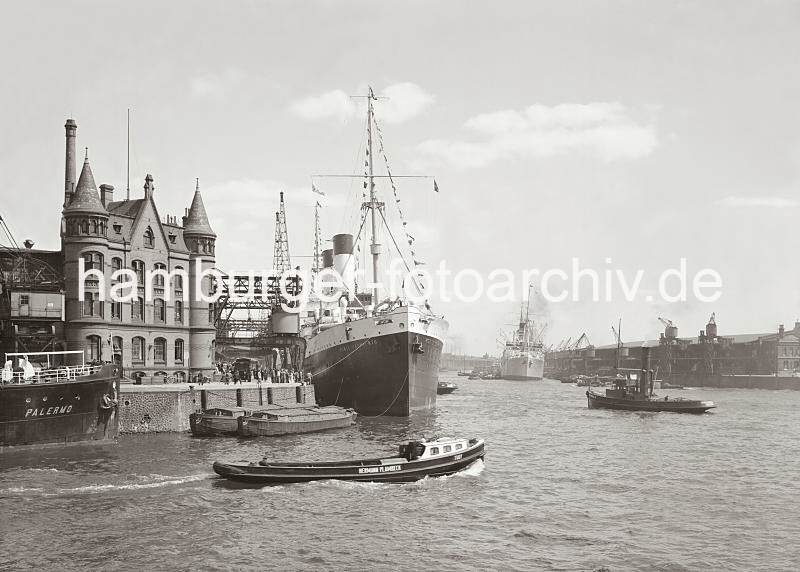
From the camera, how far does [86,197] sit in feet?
202

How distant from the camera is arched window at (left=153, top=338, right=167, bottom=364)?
221ft

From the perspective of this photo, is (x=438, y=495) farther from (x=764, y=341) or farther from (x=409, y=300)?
(x=764, y=341)

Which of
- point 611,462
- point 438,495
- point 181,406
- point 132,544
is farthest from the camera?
point 181,406

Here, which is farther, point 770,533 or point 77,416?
point 77,416

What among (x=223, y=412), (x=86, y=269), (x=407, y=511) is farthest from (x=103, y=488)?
(x=86, y=269)

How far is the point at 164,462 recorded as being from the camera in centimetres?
4259

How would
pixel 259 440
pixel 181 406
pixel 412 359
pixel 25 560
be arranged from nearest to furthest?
pixel 25 560, pixel 259 440, pixel 181 406, pixel 412 359

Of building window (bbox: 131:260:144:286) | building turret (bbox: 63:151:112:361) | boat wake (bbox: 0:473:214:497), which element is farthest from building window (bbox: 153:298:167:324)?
boat wake (bbox: 0:473:214:497)

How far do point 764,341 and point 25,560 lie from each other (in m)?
148

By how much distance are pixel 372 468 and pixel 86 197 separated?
129ft

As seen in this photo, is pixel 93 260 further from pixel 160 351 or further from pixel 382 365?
pixel 382 365

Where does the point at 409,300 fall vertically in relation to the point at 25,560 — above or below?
above

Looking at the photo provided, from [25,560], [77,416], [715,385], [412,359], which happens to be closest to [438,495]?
[25,560]

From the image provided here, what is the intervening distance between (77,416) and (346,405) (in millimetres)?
29263
